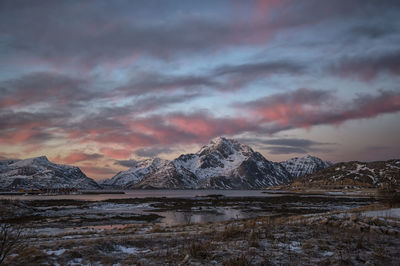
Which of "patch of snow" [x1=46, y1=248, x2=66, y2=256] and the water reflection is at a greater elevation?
"patch of snow" [x1=46, y1=248, x2=66, y2=256]

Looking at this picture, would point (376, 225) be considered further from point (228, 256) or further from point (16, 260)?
point (16, 260)

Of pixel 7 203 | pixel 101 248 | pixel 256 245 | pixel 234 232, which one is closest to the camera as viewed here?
pixel 256 245

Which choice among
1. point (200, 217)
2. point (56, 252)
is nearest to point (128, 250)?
point (56, 252)

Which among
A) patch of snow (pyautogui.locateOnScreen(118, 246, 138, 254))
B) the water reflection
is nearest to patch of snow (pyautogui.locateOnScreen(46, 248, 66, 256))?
patch of snow (pyautogui.locateOnScreen(118, 246, 138, 254))

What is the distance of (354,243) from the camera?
42.5 feet

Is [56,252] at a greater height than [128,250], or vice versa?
[56,252]

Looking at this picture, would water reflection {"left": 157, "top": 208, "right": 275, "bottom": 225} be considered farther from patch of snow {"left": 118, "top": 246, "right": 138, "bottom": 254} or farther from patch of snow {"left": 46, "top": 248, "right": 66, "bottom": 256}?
patch of snow {"left": 46, "top": 248, "right": 66, "bottom": 256}

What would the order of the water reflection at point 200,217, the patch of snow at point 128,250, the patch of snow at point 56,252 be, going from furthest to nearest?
the water reflection at point 200,217 → the patch of snow at point 128,250 → the patch of snow at point 56,252

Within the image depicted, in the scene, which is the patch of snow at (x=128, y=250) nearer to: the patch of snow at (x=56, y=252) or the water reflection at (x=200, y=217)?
the patch of snow at (x=56, y=252)

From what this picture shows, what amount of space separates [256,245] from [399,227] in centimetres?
1134

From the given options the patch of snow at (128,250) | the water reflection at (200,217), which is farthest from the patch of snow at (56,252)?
the water reflection at (200,217)

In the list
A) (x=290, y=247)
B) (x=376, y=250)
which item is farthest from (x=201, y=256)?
(x=376, y=250)

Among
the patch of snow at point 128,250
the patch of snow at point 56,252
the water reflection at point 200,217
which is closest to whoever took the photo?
the patch of snow at point 56,252

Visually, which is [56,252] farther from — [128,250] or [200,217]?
[200,217]
